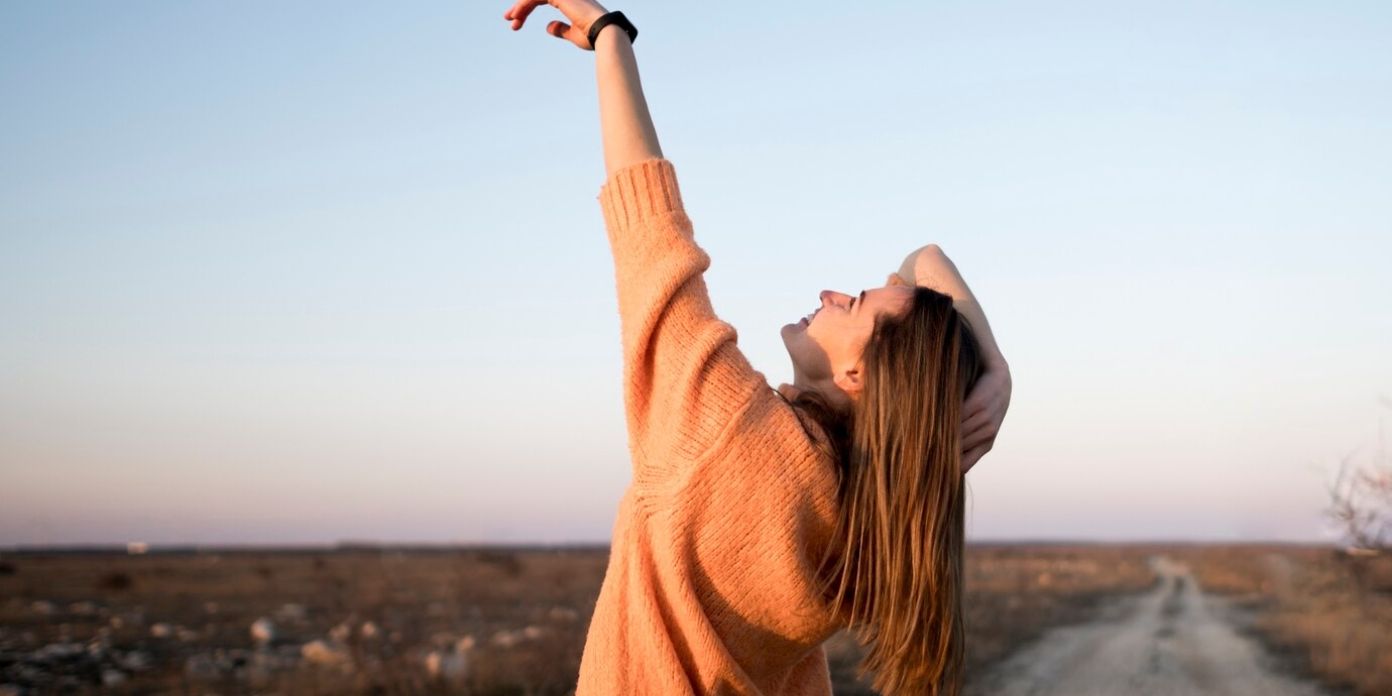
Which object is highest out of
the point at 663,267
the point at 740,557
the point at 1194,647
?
the point at 663,267

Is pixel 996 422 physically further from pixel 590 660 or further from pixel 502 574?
pixel 502 574

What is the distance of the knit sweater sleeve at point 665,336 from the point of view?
5.69ft

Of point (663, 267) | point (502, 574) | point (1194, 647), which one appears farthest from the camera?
point (502, 574)

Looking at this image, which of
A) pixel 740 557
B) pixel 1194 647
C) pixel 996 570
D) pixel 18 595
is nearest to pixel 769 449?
pixel 740 557

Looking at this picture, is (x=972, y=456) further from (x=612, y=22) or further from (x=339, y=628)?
(x=339, y=628)

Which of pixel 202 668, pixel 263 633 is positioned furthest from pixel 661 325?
pixel 263 633

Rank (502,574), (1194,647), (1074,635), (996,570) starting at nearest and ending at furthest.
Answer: (1194,647), (1074,635), (996,570), (502,574)

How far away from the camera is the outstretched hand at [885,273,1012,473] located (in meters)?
1.97

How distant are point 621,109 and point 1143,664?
1461cm

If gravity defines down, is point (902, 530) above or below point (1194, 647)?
above

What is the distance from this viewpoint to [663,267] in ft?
5.74

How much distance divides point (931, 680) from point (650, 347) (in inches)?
27.6

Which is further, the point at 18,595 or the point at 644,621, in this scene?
the point at 18,595

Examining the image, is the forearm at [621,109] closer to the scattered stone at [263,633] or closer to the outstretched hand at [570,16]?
the outstretched hand at [570,16]
